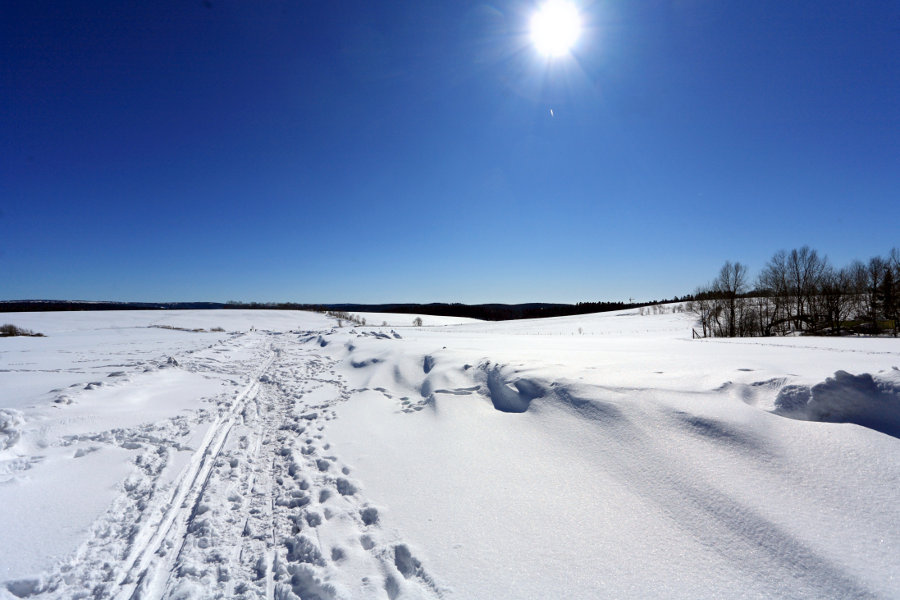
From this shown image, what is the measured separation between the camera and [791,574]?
2262 millimetres

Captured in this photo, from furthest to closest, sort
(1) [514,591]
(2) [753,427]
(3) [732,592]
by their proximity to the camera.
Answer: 1. (2) [753,427]
2. (1) [514,591]
3. (3) [732,592]

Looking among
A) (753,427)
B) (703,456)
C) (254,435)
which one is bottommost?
(254,435)

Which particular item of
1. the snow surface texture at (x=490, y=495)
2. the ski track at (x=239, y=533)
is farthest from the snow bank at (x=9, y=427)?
the ski track at (x=239, y=533)

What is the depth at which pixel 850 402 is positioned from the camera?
12.3 feet

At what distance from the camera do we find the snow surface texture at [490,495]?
2.43m

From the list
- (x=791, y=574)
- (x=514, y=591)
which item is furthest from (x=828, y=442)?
(x=514, y=591)

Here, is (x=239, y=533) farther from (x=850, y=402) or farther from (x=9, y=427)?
(x=850, y=402)

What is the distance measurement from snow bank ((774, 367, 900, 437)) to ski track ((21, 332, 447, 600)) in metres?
4.31

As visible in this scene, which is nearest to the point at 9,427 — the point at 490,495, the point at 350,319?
the point at 490,495

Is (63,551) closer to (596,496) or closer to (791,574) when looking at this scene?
(596,496)

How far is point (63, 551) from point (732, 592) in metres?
4.71

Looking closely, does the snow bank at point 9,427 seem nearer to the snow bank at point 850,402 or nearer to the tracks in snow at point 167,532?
the tracks in snow at point 167,532

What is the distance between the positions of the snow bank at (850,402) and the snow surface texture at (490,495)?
0.02 m

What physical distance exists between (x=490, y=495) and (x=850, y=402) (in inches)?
154
